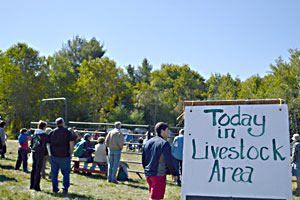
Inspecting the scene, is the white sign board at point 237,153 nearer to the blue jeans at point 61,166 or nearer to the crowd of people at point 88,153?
the crowd of people at point 88,153

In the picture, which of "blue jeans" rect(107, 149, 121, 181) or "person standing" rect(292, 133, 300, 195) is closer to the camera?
"person standing" rect(292, 133, 300, 195)

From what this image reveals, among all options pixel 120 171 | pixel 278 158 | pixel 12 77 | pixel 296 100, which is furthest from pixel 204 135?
pixel 12 77

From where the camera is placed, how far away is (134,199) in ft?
28.7

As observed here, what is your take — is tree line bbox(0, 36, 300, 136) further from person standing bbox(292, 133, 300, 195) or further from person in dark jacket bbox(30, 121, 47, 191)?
person in dark jacket bbox(30, 121, 47, 191)

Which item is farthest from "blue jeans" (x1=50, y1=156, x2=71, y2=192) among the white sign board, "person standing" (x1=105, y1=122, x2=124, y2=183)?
the white sign board

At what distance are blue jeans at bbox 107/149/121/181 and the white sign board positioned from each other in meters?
7.07

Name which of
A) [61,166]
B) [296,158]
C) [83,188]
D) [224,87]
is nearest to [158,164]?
[61,166]

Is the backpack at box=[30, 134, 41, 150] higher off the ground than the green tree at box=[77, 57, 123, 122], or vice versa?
the green tree at box=[77, 57, 123, 122]

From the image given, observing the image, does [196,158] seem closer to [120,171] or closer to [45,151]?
[45,151]

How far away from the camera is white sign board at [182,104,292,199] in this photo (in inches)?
152

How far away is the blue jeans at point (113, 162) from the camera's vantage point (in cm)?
1108

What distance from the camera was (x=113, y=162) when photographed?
11133 millimetres

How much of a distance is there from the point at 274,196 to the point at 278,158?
1.29 feet

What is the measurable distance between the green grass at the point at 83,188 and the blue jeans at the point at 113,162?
0.27 metres
